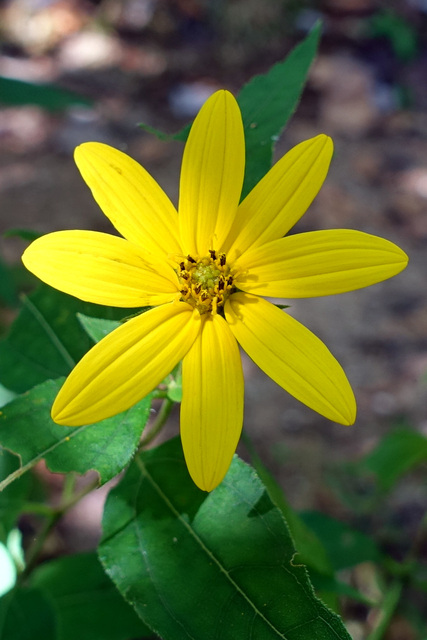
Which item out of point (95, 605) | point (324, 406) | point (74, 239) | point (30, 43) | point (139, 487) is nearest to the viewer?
point (324, 406)

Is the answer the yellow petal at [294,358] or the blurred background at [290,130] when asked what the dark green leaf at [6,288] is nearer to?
the blurred background at [290,130]

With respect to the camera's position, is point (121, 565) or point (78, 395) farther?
point (121, 565)

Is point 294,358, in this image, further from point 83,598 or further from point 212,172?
point 83,598

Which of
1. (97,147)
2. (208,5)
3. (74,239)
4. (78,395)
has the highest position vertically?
(208,5)

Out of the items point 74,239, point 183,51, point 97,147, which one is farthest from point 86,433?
point 183,51

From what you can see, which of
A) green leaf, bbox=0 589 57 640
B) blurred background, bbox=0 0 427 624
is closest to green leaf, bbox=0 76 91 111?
blurred background, bbox=0 0 427 624

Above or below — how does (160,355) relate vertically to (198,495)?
above

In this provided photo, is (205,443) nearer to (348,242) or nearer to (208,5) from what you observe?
(348,242)
